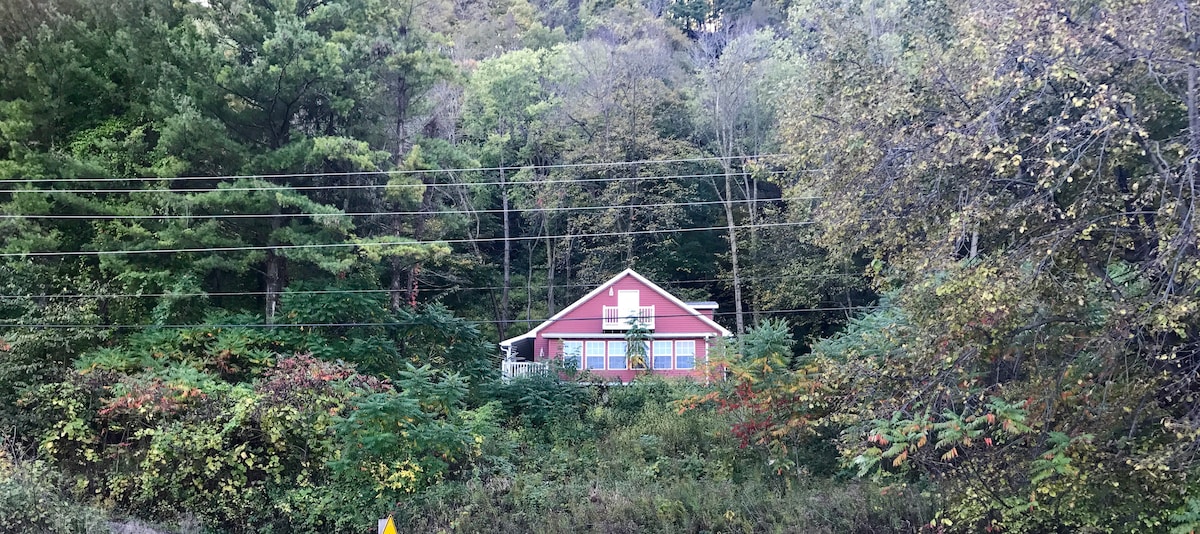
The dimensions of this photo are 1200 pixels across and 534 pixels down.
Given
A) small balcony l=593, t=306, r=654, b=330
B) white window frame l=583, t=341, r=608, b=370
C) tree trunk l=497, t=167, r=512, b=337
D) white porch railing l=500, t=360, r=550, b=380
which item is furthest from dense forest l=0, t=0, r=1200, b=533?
small balcony l=593, t=306, r=654, b=330

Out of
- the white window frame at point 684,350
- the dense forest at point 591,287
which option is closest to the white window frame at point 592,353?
the white window frame at point 684,350

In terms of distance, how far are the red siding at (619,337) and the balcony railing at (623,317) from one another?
0.55 feet

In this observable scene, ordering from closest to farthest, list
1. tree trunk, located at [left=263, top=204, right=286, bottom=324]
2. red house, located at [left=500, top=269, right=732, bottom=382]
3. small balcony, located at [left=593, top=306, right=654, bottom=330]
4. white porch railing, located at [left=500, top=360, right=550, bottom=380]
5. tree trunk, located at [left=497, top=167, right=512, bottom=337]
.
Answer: tree trunk, located at [left=263, top=204, right=286, bottom=324], white porch railing, located at [left=500, top=360, right=550, bottom=380], small balcony, located at [left=593, top=306, right=654, bottom=330], red house, located at [left=500, top=269, right=732, bottom=382], tree trunk, located at [left=497, top=167, right=512, bottom=337]

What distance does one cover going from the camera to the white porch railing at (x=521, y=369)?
841 inches

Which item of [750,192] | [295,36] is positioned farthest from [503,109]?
[295,36]

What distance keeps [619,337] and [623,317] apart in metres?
0.76

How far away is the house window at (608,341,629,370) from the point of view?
25766mm

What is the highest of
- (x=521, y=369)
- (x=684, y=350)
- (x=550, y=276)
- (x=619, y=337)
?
(x=550, y=276)

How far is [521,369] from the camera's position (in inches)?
937

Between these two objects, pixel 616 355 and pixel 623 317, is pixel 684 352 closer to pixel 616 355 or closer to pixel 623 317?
pixel 616 355

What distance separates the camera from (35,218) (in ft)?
64.3

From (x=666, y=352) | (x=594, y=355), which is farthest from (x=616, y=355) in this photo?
(x=666, y=352)

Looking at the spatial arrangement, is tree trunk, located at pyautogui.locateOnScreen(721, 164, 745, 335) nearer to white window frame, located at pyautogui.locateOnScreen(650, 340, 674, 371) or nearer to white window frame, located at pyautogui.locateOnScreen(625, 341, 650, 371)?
white window frame, located at pyautogui.locateOnScreen(650, 340, 674, 371)

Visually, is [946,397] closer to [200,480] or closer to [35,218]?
[200,480]
